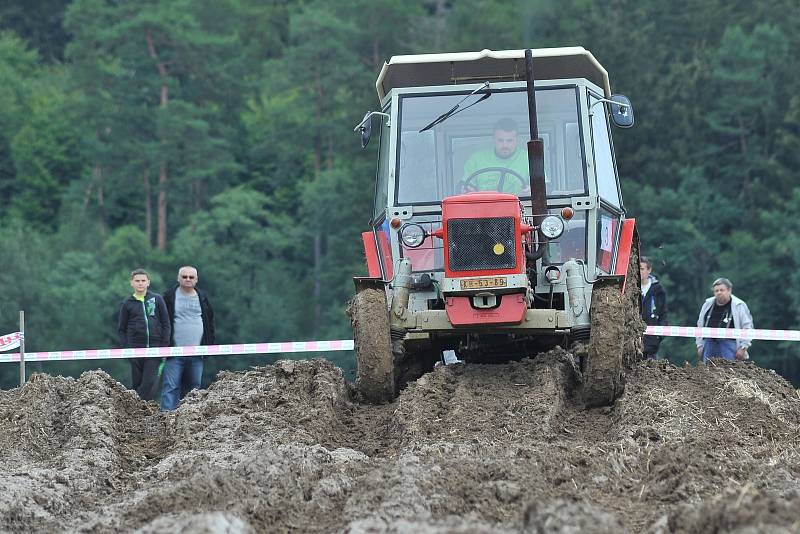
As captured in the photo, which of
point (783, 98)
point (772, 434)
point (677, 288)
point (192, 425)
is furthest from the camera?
point (783, 98)

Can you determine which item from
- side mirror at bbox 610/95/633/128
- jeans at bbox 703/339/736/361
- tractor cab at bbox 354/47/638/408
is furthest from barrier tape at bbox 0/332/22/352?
jeans at bbox 703/339/736/361

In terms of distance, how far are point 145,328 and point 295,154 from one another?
4762 cm

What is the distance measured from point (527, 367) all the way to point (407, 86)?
2445 millimetres

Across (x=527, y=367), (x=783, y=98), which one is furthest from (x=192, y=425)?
(x=783, y=98)

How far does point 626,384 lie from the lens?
1105 centimetres

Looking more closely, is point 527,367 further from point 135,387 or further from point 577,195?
point 135,387

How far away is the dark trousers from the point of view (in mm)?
14141

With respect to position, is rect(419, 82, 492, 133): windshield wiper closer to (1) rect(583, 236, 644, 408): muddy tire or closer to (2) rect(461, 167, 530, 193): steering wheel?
(2) rect(461, 167, 530, 193): steering wheel

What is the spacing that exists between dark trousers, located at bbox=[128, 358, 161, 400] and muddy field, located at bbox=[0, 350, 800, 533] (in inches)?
55.4

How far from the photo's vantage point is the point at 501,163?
11.8 meters

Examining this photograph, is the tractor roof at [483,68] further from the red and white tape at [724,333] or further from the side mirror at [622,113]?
the red and white tape at [724,333]

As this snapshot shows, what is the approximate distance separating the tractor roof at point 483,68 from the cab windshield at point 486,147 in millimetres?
167

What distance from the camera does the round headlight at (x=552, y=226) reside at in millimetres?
10836

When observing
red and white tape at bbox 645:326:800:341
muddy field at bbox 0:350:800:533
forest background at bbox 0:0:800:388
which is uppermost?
forest background at bbox 0:0:800:388
